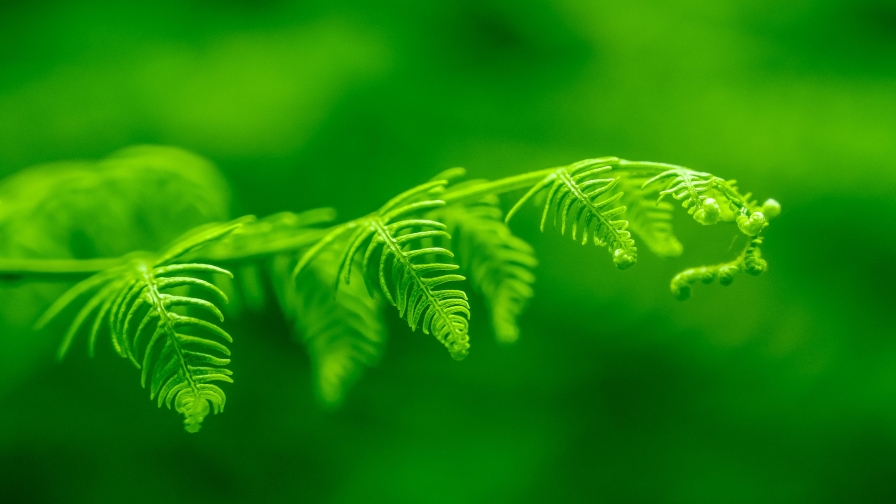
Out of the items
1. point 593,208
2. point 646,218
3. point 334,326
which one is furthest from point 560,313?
point 593,208

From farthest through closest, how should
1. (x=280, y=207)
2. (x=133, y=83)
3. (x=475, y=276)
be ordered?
1. (x=133, y=83)
2. (x=280, y=207)
3. (x=475, y=276)

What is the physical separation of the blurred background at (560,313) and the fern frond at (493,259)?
2.63 feet

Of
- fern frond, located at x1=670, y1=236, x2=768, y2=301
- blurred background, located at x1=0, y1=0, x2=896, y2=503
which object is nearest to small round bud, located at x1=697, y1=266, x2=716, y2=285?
fern frond, located at x1=670, y1=236, x2=768, y2=301

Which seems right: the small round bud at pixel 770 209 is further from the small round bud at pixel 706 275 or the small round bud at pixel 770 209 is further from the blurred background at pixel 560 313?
the blurred background at pixel 560 313

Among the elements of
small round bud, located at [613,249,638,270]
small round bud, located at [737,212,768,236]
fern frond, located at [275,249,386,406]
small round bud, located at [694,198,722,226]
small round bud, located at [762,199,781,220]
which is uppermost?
small round bud, located at [762,199,781,220]

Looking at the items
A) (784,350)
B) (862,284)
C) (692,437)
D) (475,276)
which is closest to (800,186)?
(862,284)

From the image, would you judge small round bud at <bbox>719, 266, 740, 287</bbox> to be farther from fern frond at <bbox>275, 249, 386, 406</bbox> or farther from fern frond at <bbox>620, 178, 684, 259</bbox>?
fern frond at <bbox>275, 249, 386, 406</bbox>

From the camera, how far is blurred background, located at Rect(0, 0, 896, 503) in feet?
4.94

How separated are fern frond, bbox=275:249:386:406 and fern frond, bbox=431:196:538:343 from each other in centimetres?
19

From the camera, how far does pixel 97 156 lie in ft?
5.98

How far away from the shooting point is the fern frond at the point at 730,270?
0.56 meters

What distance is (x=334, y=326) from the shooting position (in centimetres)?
94

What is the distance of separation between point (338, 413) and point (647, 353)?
2.40 feet

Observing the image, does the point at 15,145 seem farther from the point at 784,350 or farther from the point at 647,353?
the point at 784,350
